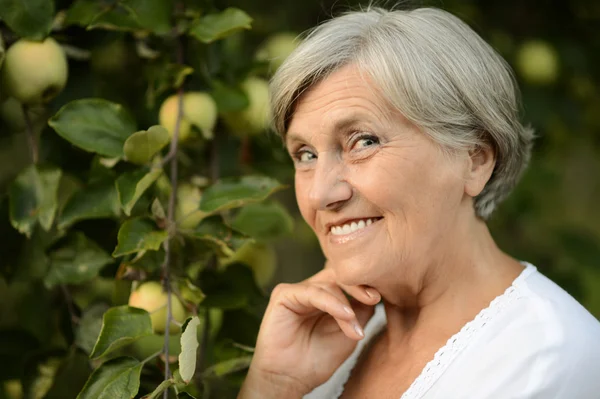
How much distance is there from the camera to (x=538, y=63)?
2.09 metres

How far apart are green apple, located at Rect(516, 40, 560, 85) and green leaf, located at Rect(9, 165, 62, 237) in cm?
132

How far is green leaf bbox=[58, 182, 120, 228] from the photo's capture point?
133cm

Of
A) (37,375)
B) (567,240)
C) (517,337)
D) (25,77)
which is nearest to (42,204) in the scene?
(25,77)

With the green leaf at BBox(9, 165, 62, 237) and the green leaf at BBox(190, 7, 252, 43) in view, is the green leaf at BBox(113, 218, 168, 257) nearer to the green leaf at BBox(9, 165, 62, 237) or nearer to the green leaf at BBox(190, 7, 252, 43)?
the green leaf at BBox(9, 165, 62, 237)

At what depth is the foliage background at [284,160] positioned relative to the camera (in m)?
A: 1.48

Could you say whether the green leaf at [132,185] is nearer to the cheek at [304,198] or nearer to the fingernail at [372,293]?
the cheek at [304,198]

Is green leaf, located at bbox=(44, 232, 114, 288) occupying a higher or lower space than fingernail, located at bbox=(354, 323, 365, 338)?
lower

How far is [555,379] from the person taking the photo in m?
1.10

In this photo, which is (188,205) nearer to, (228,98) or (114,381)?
(228,98)

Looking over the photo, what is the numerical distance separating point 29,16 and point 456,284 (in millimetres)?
859

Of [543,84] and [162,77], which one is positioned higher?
[162,77]

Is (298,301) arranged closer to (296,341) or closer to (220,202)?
(296,341)

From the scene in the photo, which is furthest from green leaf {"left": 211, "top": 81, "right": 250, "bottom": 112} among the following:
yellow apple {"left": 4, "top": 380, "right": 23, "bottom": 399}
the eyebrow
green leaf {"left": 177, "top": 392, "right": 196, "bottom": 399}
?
yellow apple {"left": 4, "top": 380, "right": 23, "bottom": 399}

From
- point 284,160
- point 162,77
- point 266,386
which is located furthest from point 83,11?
point 266,386
